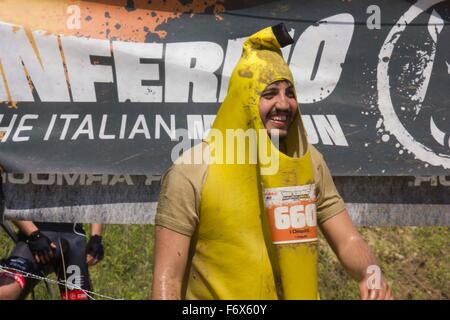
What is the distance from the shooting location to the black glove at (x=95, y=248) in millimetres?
6324

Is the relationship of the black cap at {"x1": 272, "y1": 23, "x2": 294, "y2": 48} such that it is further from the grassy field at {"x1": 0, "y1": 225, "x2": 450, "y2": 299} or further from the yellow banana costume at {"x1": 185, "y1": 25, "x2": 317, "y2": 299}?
the grassy field at {"x1": 0, "y1": 225, "x2": 450, "y2": 299}

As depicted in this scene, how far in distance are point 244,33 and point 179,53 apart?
386 millimetres

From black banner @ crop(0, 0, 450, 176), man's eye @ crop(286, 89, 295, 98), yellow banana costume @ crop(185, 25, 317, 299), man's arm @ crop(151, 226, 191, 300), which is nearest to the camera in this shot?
man's arm @ crop(151, 226, 191, 300)

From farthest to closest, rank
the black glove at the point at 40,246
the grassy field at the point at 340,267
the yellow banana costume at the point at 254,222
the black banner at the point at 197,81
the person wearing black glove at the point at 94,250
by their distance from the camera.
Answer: the grassy field at the point at 340,267
the person wearing black glove at the point at 94,250
the black glove at the point at 40,246
the black banner at the point at 197,81
the yellow banana costume at the point at 254,222

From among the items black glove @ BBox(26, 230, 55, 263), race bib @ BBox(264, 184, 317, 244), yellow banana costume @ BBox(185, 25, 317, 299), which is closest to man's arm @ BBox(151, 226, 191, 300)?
yellow banana costume @ BBox(185, 25, 317, 299)

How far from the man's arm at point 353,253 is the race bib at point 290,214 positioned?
0.54 ft

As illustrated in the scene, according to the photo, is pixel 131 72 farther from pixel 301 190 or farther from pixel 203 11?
pixel 301 190

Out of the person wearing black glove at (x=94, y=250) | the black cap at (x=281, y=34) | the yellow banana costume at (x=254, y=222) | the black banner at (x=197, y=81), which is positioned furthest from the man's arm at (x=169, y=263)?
the person wearing black glove at (x=94, y=250)

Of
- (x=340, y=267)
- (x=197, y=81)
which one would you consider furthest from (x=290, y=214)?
(x=340, y=267)

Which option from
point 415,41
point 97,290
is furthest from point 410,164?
point 97,290

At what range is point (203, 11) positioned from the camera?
509 centimetres

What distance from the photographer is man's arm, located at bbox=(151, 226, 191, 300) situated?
356cm

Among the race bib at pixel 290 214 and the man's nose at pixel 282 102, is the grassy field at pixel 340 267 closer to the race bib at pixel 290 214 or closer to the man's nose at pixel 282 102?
the race bib at pixel 290 214

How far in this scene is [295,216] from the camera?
369cm
